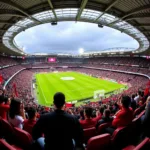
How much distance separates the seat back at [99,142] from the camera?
3.88 m

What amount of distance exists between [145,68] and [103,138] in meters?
55.0

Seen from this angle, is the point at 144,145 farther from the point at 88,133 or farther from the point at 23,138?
the point at 23,138

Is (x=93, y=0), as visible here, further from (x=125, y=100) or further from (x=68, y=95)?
(x=68, y=95)

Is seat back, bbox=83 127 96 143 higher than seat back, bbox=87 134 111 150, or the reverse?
seat back, bbox=87 134 111 150

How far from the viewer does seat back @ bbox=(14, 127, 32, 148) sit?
441cm

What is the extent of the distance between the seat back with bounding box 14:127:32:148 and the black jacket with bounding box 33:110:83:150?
1.40m

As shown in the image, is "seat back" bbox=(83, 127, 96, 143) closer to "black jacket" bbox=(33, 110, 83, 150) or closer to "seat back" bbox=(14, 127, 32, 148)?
"seat back" bbox=(14, 127, 32, 148)

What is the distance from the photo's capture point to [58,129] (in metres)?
3.15

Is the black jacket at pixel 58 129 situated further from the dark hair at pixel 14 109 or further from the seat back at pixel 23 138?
the dark hair at pixel 14 109

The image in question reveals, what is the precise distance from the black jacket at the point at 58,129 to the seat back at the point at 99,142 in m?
0.78

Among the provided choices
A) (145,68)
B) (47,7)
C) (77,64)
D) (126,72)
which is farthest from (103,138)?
(77,64)

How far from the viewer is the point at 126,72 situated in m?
61.8

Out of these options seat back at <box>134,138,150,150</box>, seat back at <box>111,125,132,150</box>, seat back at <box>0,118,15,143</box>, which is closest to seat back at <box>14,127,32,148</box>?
seat back at <box>0,118,15,143</box>

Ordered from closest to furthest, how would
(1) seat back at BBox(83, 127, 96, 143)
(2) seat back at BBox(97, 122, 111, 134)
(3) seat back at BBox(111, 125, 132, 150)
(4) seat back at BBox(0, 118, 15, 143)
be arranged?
(3) seat back at BBox(111, 125, 132, 150)
(4) seat back at BBox(0, 118, 15, 143)
(1) seat back at BBox(83, 127, 96, 143)
(2) seat back at BBox(97, 122, 111, 134)
